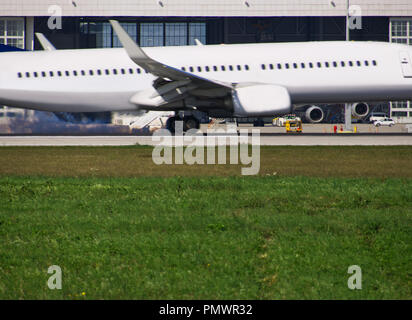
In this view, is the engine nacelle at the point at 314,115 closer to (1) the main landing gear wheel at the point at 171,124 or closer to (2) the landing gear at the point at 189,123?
(2) the landing gear at the point at 189,123

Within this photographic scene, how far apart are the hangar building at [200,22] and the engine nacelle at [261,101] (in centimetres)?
3887

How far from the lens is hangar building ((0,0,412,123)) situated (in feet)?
210

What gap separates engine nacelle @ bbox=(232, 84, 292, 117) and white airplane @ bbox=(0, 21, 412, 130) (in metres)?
0.04

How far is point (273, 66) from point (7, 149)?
12610 millimetres

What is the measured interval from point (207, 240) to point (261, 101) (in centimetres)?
2007

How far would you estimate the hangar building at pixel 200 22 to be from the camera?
64062 millimetres

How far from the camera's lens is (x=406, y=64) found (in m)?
29.0

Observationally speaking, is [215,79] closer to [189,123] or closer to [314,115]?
[189,123]

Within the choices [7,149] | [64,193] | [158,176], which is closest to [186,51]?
[7,149]

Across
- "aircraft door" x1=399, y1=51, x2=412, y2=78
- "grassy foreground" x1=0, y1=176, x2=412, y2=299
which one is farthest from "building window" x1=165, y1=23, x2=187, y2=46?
"grassy foreground" x1=0, y1=176, x2=412, y2=299

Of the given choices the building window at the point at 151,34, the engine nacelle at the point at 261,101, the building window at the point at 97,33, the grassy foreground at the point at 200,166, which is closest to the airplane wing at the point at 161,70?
the engine nacelle at the point at 261,101

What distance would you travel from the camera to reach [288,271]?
22.1ft

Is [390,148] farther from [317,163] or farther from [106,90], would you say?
[106,90]

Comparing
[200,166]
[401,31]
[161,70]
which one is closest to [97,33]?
[401,31]
